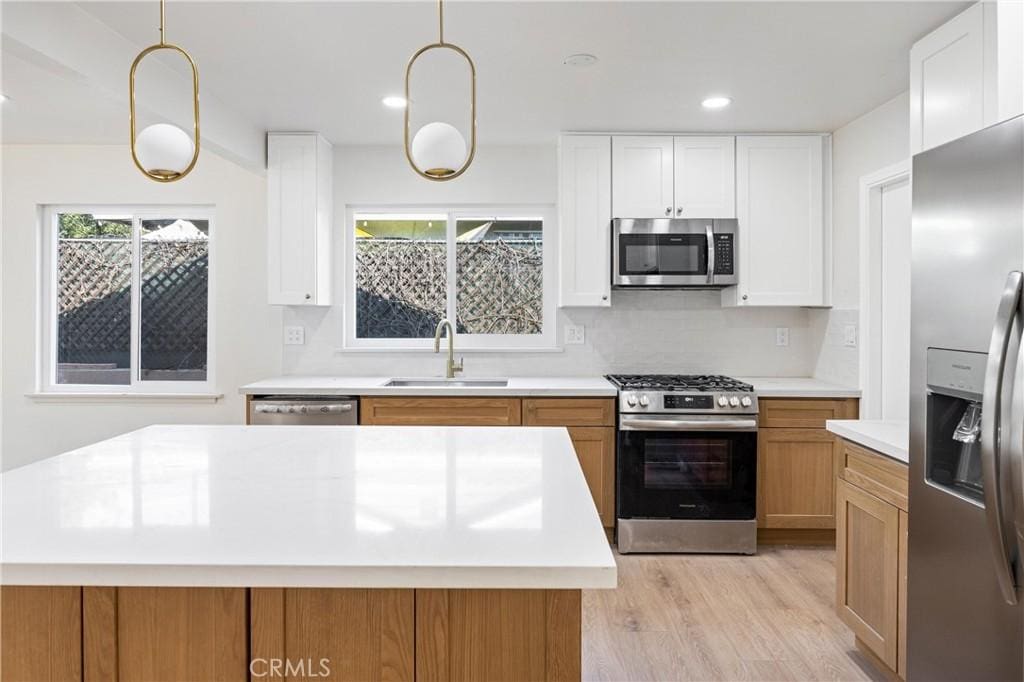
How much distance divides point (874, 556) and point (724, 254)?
2.02m

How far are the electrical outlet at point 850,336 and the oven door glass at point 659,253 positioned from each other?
881 mm

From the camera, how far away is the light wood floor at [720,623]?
2.32 meters

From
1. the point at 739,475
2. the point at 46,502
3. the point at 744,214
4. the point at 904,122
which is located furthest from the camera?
the point at 744,214

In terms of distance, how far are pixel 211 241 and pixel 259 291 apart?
0.47 meters

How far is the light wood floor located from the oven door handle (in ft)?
2.23

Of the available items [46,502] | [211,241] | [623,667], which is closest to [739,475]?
[623,667]

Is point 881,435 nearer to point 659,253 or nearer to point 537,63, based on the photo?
point 659,253

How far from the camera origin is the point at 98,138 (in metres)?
4.05

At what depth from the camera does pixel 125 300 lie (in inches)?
172

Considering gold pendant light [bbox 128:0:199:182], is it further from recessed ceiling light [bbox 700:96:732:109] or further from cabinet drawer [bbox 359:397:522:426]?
recessed ceiling light [bbox 700:96:732:109]

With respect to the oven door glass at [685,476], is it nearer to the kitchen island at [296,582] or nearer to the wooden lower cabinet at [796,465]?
the wooden lower cabinet at [796,465]

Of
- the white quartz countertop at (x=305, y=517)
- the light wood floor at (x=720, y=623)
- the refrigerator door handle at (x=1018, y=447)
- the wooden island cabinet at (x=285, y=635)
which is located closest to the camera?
the white quartz countertop at (x=305, y=517)

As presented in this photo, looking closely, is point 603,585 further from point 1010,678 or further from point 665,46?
point 665,46

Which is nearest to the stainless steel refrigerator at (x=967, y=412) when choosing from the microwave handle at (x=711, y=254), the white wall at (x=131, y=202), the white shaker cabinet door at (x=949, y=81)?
the white shaker cabinet door at (x=949, y=81)
